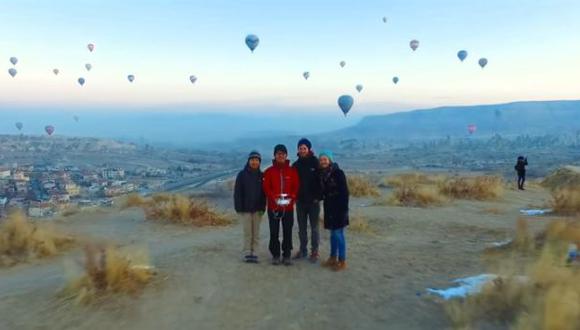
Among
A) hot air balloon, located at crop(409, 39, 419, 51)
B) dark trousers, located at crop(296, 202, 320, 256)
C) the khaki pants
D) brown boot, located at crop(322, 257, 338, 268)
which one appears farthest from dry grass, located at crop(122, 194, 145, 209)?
hot air balloon, located at crop(409, 39, 419, 51)

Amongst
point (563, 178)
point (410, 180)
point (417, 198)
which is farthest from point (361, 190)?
point (563, 178)

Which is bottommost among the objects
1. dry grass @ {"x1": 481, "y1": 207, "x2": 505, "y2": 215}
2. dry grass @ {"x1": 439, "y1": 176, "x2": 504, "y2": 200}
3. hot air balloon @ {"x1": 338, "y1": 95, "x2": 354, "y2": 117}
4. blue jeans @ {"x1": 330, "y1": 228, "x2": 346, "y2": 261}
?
dry grass @ {"x1": 481, "y1": 207, "x2": 505, "y2": 215}

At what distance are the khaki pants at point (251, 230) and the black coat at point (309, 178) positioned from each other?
2.81ft

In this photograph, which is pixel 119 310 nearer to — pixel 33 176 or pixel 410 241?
pixel 410 241

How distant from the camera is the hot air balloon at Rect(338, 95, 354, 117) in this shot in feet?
107

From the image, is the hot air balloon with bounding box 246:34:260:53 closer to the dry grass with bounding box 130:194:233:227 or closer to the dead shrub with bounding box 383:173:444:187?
the dead shrub with bounding box 383:173:444:187

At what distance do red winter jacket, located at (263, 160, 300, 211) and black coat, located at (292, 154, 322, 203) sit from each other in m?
0.11

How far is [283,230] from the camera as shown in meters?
8.21

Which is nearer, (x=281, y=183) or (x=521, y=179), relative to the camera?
(x=281, y=183)

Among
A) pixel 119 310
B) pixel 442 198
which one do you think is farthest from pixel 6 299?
pixel 442 198

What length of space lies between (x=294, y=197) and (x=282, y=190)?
223 millimetres

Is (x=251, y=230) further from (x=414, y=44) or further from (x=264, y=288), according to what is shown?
(x=414, y=44)

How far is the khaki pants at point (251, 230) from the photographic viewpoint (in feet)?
27.7

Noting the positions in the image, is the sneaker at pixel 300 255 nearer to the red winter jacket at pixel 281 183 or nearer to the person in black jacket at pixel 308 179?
the person in black jacket at pixel 308 179
